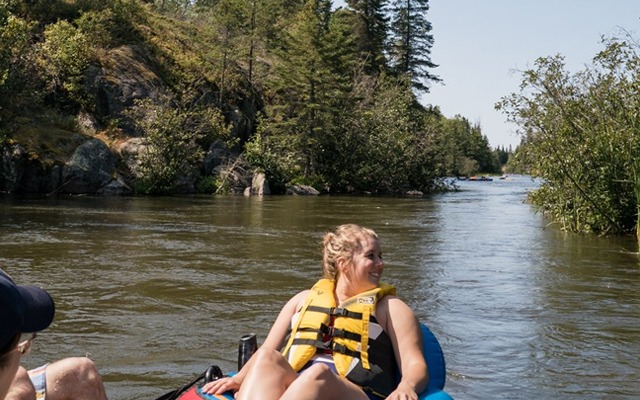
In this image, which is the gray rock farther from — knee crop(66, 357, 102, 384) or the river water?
knee crop(66, 357, 102, 384)

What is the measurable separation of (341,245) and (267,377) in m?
0.92

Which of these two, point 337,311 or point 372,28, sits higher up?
point 372,28

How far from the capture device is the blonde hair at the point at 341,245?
13.8 feet

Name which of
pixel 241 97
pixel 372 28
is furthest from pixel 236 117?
pixel 372 28

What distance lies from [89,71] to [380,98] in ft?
53.4

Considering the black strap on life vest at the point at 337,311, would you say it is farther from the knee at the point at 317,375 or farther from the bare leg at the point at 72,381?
the bare leg at the point at 72,381

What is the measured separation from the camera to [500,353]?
6.48m

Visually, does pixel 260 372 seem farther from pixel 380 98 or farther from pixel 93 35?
pixel 380 98

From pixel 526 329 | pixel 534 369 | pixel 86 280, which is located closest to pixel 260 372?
pixel 534 369

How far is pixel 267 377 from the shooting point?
3.61m

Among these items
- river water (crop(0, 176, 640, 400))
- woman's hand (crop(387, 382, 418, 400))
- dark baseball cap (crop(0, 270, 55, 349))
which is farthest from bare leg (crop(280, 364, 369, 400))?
river water (crop(0, 176, 640, 400))

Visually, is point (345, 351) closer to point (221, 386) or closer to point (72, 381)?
point (221, 386)

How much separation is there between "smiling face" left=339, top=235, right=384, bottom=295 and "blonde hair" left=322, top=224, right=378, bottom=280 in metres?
0.02

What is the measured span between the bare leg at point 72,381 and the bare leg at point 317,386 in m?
0.80
